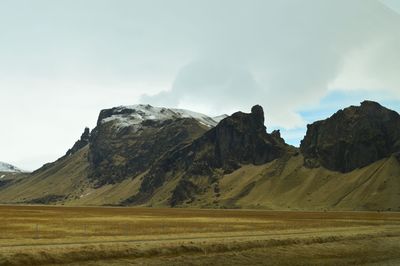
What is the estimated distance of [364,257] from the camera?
4209 centimetres

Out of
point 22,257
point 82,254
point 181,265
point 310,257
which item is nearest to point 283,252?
point 310,257

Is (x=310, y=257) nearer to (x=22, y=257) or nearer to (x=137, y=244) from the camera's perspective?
(x=137, y=244)

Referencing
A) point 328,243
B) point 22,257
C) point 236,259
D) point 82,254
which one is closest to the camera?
point 22,257

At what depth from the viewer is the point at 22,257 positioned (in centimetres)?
3203

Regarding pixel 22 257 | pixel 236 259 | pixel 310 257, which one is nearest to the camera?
pixel 22 257

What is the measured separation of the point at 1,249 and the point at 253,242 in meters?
21.4

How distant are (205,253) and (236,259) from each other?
102 inches

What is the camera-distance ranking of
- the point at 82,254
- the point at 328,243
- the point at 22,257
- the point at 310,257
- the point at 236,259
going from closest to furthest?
the point at 22,257 < the point at 82,254 < the point at 236,259 < the point at 310,257 < the point at 328,243

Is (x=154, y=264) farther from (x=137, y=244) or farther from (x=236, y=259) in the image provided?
(x=236, y=259)

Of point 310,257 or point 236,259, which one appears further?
point 310,257

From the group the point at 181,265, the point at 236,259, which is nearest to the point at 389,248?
the point at 236,259

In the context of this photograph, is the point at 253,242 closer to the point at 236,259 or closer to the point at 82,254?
the point at 236,259

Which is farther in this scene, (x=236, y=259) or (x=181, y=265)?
(x=236, y=259)

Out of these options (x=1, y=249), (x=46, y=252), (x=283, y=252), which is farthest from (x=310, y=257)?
(x=1, y=249)
